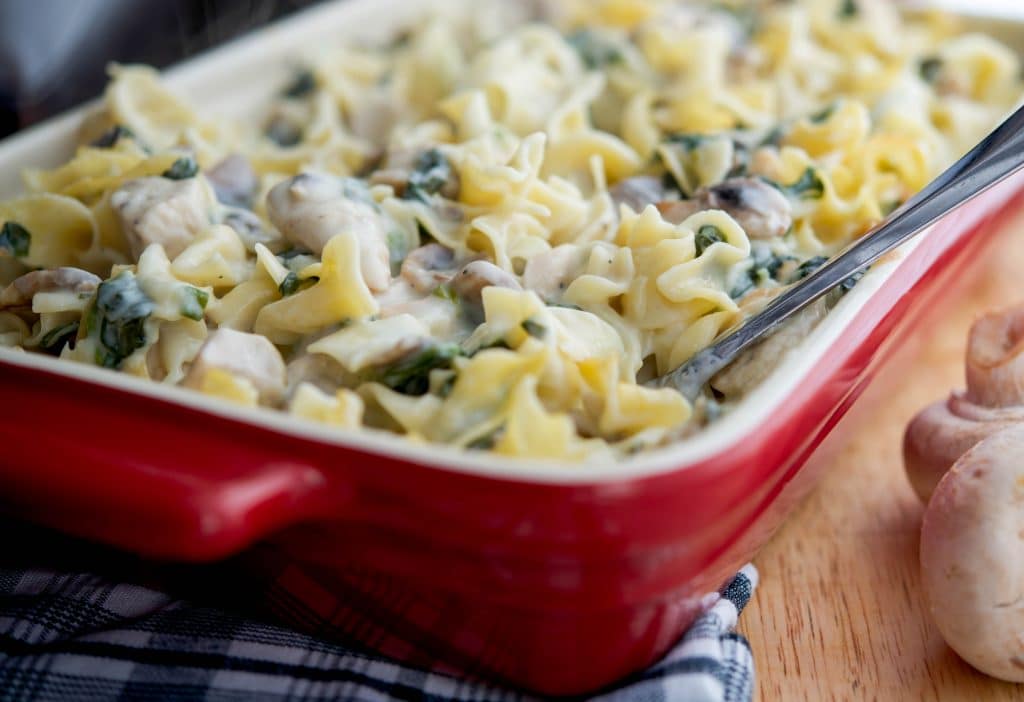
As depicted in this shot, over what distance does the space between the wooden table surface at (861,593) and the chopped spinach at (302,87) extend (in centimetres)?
162

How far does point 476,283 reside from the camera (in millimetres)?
1959

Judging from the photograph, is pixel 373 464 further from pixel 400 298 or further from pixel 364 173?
pixel 364 173

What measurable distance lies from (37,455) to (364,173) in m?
1.27

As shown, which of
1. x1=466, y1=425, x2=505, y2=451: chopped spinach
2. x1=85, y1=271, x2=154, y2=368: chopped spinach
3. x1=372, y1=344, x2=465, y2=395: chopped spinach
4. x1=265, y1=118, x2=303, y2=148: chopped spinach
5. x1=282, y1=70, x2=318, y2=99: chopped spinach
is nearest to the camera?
x1=466, y1=425, x2=505, y2=451: chopped spinach

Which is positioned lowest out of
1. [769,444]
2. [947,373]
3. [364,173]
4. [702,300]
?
[947,373]

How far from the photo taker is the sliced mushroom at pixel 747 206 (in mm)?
2184

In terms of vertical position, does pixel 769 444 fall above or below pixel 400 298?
above

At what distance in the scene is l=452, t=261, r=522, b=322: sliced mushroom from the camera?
1957 mm

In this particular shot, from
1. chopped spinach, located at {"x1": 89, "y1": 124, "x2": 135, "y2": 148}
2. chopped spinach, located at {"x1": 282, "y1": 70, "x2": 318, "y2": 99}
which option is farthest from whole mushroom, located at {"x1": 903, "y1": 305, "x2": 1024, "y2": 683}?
chopped spinach, located at {"x1": 282, "y1": 70, "x2": 318, "y2": 99}

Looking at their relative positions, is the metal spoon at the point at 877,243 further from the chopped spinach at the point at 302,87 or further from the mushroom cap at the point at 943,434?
the chopped spinach at the point at 302,87

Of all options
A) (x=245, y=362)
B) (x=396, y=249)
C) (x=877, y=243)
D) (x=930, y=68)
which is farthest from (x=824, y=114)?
(x=245, y=362)

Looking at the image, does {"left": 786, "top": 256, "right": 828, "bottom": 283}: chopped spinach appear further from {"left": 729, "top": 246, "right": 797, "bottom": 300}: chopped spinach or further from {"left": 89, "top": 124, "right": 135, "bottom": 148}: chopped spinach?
{"left": 89, "top": 124, "right": 135, "bottom": 148}: chopped spinach

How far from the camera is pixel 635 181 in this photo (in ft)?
8.00

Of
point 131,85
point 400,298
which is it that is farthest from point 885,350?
point 131,85
